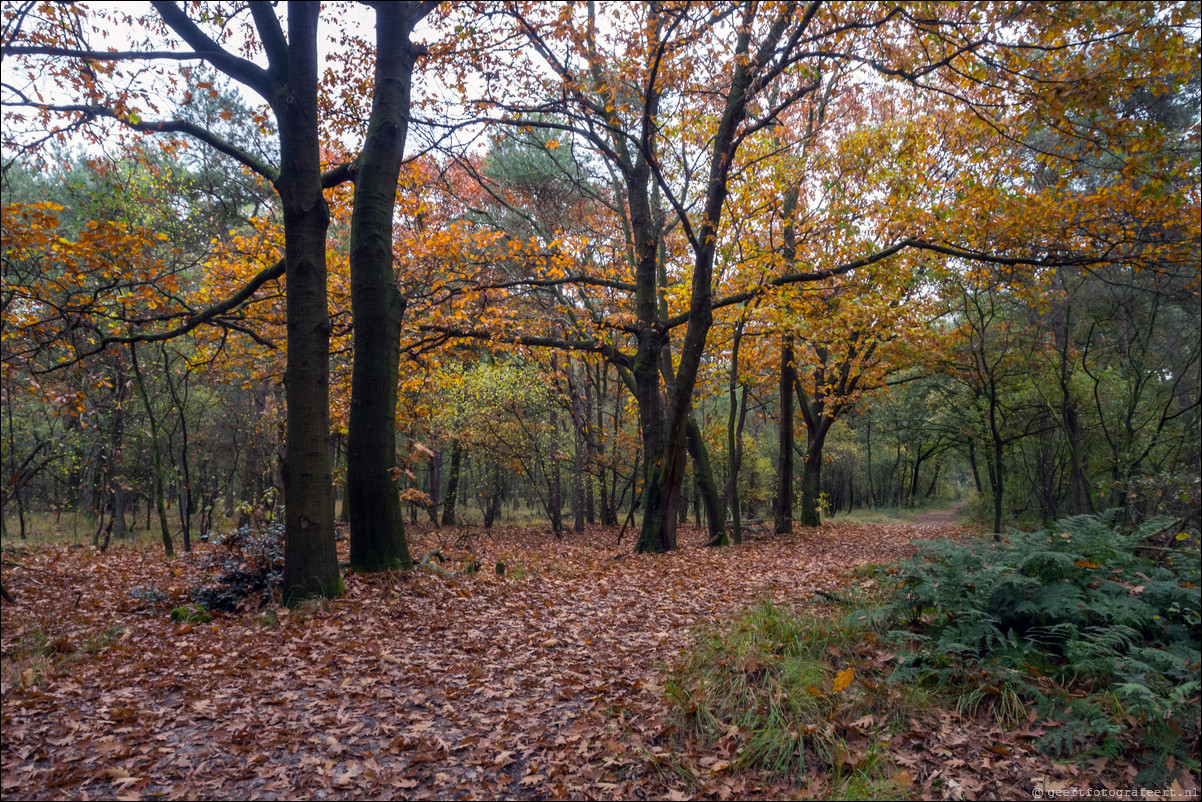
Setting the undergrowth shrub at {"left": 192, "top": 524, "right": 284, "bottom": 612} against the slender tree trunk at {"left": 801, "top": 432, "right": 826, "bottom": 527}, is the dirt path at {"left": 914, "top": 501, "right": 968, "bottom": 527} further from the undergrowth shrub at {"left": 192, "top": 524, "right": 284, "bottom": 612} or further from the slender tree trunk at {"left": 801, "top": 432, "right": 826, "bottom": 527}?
the undergrowth shrub at {"left": 192, "top": 524, "right": 284, "bottom": 612}

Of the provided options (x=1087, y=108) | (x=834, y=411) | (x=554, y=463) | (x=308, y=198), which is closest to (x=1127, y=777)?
(x=1087, y=108)

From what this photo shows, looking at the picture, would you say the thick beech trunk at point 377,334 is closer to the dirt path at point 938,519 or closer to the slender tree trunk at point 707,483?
the slender tree trunk at point 707,483

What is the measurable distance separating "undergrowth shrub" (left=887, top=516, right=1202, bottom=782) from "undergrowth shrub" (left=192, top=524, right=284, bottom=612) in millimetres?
6157

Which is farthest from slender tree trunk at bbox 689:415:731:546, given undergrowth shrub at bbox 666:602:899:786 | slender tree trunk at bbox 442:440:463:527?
undergrowth shrub at bbox 666:602:899:786

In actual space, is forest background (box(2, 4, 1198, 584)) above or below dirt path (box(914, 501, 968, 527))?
above

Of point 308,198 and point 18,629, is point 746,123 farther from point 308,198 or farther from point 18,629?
point 18,629

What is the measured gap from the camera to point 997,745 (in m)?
3.27

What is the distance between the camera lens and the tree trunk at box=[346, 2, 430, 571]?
7.09 m

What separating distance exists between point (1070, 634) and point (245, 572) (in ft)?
24.9

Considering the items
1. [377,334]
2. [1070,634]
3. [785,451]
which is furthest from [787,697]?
[785,451]

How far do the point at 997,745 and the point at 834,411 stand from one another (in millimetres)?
15750

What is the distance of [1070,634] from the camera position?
391 centimetres

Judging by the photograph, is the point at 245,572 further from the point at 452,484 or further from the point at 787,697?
the point at 452,484

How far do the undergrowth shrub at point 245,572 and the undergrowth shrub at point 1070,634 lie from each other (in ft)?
20.2
